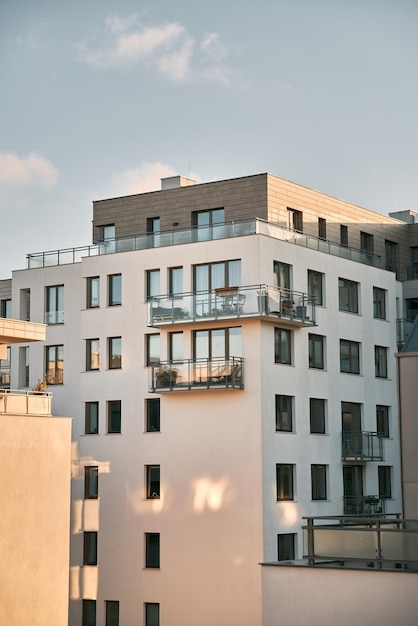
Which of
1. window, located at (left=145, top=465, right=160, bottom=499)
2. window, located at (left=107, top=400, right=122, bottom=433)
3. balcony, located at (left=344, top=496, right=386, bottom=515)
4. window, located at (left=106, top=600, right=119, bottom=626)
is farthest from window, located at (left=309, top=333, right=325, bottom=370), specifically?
window, located at (left=106, top=600, right=119, bottom=626)

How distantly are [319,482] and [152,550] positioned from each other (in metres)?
7.06

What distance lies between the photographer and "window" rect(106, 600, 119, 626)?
142 ft

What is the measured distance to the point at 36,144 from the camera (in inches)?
1607

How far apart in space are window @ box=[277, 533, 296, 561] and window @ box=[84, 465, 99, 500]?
7.87 metres

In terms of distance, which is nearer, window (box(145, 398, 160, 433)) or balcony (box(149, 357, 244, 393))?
balcony (box(149, 357, 244, 393))

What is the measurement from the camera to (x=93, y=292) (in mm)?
46344

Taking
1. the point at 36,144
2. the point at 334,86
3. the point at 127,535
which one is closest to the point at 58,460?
the point at 127,535

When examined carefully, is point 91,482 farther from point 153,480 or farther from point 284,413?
point 284,413

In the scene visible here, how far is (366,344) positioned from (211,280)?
8.47 m

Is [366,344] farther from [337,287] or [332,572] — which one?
[332,572]

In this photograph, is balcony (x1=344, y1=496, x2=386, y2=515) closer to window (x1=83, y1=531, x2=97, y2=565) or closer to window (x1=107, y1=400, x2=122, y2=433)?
window (x1=107, y1=400, x2=122, y2=433)

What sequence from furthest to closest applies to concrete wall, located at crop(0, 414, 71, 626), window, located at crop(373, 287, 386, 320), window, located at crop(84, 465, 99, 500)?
window, located at crop(373, 287, 386, 320) < window, located at crop(84, 465, 99, 500) < concrete wall, located at crop(0, 414, 71, 626)

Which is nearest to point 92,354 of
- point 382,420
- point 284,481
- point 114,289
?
point 114,289

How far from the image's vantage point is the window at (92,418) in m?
45.1
